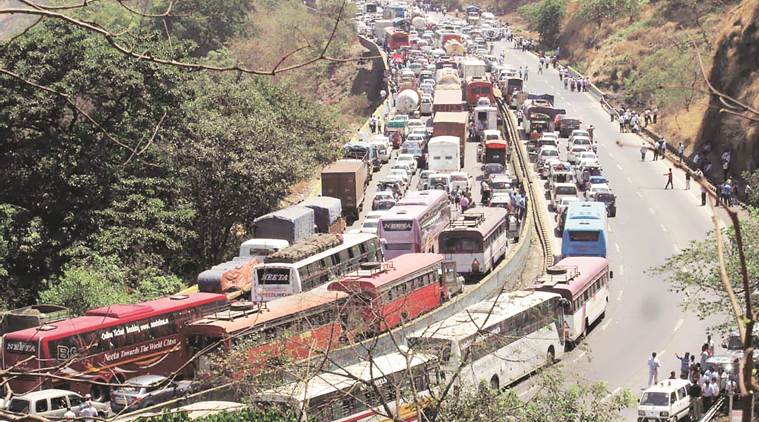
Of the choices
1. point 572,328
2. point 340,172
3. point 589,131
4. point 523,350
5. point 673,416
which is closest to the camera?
point 673,416

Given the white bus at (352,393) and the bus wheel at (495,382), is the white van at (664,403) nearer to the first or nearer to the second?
the bus wheel at (495,382)

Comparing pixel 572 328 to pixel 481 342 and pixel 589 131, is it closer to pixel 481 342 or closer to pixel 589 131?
pixel 481 342

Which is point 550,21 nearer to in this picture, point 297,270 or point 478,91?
point 478,91

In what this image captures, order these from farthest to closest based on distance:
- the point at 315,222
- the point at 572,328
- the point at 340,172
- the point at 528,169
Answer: the point at 528,169
the point at 340,172
the point at 315,222
the point at 572,328

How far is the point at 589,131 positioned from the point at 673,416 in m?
35.9

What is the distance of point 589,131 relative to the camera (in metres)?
57.2

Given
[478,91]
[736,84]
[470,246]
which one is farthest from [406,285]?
[478,91]

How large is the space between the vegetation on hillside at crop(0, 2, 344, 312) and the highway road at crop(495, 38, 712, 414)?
35.7 ft

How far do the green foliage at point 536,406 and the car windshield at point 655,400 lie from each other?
3694 millimetres

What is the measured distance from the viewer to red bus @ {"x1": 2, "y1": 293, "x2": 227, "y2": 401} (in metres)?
23.7

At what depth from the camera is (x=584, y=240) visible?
35750mm

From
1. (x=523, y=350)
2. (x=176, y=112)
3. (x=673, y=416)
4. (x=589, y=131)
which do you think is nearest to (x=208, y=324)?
(x=523, y=350)

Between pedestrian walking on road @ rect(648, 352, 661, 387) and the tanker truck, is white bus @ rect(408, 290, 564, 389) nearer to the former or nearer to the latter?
pedestrian walking on road @ rect(648, 352, 661, 387)

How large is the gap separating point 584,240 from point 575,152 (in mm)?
17672
